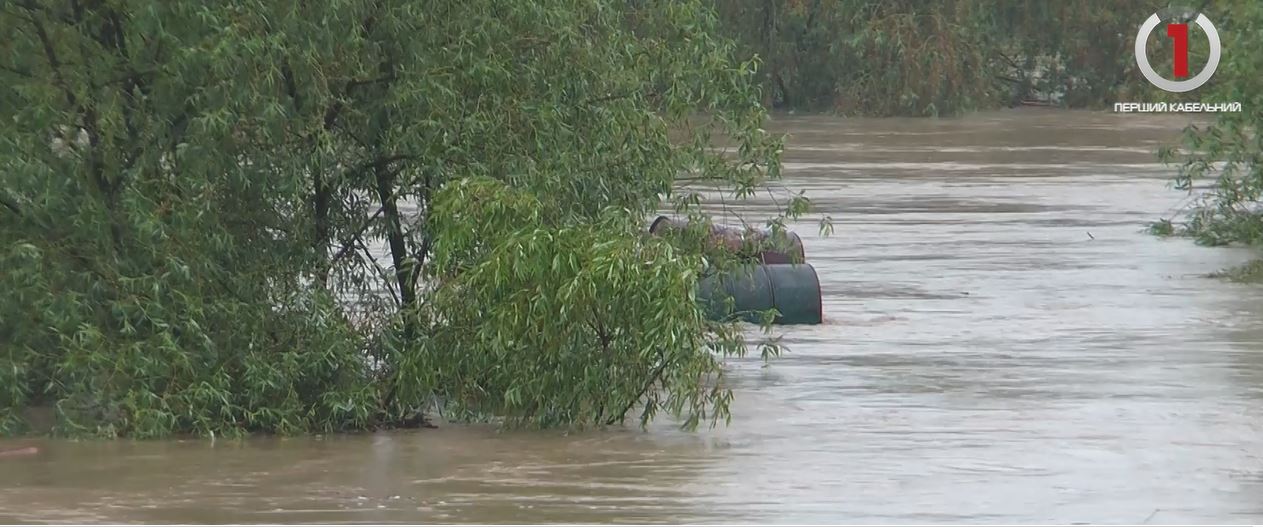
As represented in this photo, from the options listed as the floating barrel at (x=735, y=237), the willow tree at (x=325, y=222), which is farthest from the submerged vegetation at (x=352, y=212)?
the floating barrel at (x=735, y=237)

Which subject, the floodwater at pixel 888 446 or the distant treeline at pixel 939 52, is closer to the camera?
the floodwater at pixel 888 446

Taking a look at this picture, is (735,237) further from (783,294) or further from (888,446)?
(888,446)

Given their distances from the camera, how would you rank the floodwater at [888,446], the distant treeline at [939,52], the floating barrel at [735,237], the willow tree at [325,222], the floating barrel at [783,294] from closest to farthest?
the floodwater at [888,446]
the willow tree at [325,222]
the floating barrel at [735,237]
the floating barrel at [783,294]
the distant treeline at [939,52]

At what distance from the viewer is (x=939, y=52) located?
2026 inches

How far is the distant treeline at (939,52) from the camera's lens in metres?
51.6

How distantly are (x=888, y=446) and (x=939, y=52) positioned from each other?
39862 millimetres

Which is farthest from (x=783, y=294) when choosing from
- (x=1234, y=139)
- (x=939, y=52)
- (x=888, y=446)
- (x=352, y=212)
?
(x=939, y=52)

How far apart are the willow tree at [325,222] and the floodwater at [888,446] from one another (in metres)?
0.40

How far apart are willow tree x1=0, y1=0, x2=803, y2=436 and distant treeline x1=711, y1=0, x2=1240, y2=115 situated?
118 ft

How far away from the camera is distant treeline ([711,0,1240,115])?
169 feet

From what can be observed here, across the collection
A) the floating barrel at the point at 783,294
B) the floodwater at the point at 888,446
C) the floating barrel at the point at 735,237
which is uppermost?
the floating barrel at the point at 735,237

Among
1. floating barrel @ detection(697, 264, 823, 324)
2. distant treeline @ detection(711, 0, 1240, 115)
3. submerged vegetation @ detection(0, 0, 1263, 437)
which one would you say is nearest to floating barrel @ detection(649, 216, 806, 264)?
submerged vegetation @ detection(0, 0, 1263, 437)

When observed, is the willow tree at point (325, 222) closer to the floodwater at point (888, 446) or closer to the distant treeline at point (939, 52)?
the floodwater at point (888, 446)

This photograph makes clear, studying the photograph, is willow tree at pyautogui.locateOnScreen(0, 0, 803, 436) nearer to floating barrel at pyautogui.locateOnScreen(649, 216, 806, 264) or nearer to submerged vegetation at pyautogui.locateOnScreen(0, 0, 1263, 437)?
submerged vegetation at pyautogui.locateOnScreen(0, 0, 1263, 437)
